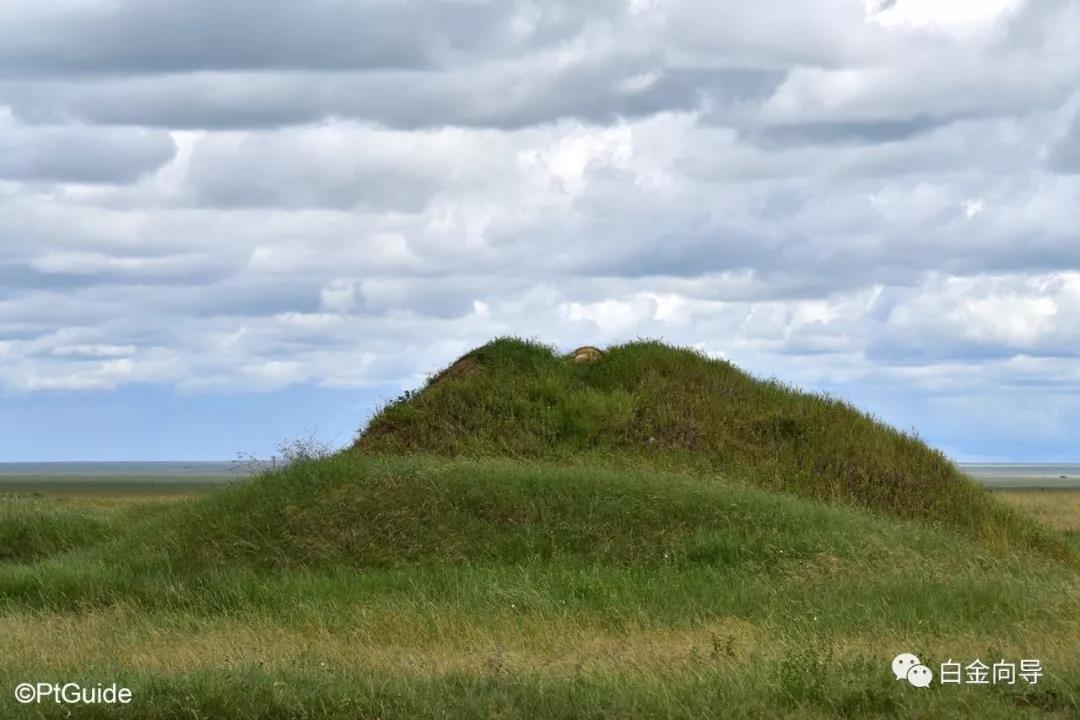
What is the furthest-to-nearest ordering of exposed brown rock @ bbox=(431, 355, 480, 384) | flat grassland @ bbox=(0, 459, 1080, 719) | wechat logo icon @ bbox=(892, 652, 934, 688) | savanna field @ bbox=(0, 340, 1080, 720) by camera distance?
exposed brown rock @ bbox=(431, 355, 480, 384)
wechat logo icon @ bbox=(892, 652, 934, 688)
savanna field @ bbox=(0, 340, 1080, 720)
flat grassland @ bbox=(0, 459, 1080, 719)

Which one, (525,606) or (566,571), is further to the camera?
(566,571)

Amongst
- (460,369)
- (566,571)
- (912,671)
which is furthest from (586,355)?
(912,671)

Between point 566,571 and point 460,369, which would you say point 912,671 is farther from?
point 460,369

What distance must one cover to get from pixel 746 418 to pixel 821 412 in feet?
6.06

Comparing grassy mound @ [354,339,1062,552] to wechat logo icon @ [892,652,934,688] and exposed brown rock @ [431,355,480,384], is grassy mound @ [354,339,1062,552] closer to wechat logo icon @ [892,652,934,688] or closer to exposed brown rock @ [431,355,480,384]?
exposed brown rock @ [431,355,480,384]

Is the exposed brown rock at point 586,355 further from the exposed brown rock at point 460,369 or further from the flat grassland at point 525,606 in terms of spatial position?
the flat grassland at point 525,606

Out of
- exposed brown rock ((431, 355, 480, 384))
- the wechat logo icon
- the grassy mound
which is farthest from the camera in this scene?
exposed brown rock ((431, 355, 480, 384))

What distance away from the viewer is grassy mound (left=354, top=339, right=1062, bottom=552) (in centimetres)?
2552

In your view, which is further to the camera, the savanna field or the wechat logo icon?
the wechat logo icon

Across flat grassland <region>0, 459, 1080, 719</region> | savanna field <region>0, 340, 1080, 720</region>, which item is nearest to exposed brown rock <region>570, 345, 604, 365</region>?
savanna field <region>0, 340, 1080, 720</region>

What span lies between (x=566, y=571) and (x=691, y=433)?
32.4 feet

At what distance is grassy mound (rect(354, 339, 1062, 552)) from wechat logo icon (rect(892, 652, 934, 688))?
14895 millimetres

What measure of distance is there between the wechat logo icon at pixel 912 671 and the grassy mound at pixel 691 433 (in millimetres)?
14895

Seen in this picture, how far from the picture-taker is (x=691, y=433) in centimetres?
2689
